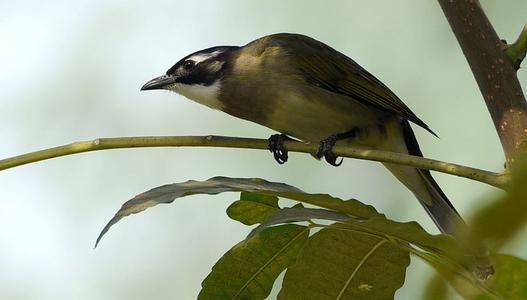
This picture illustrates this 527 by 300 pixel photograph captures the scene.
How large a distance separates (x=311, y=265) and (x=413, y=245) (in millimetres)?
216

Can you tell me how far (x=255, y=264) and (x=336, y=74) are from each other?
198cm

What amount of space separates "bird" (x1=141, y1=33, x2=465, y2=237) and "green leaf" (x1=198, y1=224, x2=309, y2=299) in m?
1.56

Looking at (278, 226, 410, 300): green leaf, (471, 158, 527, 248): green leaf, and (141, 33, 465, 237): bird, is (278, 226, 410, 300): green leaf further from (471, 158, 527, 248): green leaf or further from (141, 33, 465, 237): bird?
(141, 33, 465, 237): bird

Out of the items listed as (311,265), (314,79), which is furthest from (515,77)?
(314,79)

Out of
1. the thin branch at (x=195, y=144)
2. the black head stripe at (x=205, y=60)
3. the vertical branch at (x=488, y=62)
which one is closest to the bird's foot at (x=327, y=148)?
the black head stripe at (x=205, y=60)

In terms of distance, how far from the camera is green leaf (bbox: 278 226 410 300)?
1.65 m

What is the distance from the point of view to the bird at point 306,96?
3494 millimetres

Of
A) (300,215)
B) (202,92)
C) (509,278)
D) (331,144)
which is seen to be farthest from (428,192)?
(509,278)

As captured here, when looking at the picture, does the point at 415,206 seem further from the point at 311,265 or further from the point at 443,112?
the point at 311,265

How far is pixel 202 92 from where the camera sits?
3.69 metres

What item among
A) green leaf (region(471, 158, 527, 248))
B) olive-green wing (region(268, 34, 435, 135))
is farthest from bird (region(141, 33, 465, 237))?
green leaf (region(471, 158, 527, 248))

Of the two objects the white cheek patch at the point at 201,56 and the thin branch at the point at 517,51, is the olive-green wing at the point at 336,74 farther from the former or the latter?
the thin branch at the point at 517,51

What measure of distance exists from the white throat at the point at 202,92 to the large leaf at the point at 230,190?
6.24ft

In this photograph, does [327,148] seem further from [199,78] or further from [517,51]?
[517,51]
